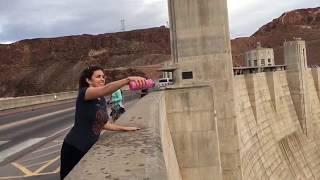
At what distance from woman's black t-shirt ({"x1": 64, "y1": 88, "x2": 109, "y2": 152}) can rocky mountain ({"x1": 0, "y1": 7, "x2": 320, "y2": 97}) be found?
9012 cm

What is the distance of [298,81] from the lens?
101 feet

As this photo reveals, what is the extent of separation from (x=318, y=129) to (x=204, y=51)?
19.1 metres

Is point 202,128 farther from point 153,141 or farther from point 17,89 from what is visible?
point 17,89

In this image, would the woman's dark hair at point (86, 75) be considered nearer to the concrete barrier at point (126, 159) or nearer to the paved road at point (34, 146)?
the concrete barrier at point (126, 159)

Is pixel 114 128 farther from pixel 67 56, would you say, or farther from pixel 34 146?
pixel 67 56

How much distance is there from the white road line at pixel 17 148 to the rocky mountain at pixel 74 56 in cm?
7967

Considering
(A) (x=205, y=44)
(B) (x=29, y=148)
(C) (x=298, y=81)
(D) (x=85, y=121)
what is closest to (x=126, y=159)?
(D) (x=85, y=121)

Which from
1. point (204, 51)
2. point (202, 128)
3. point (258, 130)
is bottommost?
point (258, 130)

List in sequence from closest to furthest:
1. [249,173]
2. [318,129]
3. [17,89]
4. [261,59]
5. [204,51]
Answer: [204,51] → [249,173] → [318,129] → [261,59] → [17,89]

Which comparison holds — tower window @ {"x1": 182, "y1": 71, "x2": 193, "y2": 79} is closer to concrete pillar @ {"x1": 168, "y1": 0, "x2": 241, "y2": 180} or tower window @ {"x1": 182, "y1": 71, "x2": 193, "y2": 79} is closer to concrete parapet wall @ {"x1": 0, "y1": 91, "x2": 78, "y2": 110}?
concrete pillar @ {"x1": 168, "y1": 0, "x2": 241, "y2": 180}

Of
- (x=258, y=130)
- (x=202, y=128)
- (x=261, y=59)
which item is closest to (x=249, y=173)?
(x=258, y=130)

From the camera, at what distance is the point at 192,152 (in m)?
11.5

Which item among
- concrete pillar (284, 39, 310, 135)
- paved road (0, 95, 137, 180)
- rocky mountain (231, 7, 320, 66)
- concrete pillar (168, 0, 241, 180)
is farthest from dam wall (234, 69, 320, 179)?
rocky mountain (231, 7, 320, 66)

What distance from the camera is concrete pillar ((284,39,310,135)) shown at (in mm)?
30234
